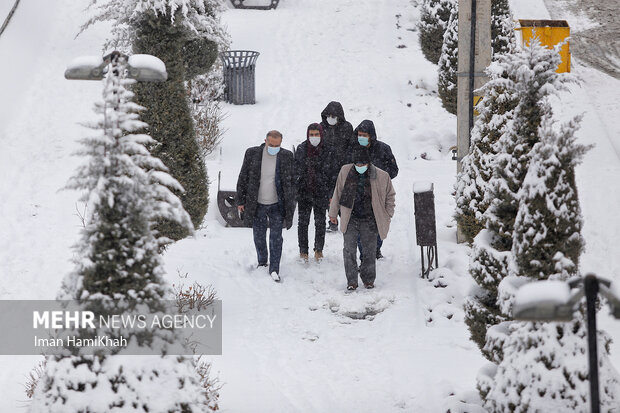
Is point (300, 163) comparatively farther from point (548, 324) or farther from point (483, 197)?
point (548, 324)

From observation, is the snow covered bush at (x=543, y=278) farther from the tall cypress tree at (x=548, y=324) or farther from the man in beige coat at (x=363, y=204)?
the man in beige coat at (x=363, y=204)

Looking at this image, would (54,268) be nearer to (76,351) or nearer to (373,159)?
(373,159)

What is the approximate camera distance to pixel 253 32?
71.1 feet

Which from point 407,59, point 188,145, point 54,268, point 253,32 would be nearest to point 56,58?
point 253,32

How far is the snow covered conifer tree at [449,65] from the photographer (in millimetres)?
15008

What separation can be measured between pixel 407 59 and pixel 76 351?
15.4m

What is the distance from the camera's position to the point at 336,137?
1077 cm

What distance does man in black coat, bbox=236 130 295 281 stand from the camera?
10.1 m

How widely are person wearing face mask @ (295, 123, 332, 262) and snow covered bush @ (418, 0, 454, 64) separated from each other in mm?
7205

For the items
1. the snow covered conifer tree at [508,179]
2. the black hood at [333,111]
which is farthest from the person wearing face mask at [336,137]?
the snow covered conifer tree at [508,179]

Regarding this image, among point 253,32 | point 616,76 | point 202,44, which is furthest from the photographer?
point 253,32

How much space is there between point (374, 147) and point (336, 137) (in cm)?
55

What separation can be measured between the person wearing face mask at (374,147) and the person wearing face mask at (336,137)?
1.13 feet

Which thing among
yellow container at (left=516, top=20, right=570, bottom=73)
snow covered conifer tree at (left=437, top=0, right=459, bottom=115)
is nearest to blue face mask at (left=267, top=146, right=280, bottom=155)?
snow covered conifer tree at (left=437, top=0, right=459, bottom=115)
